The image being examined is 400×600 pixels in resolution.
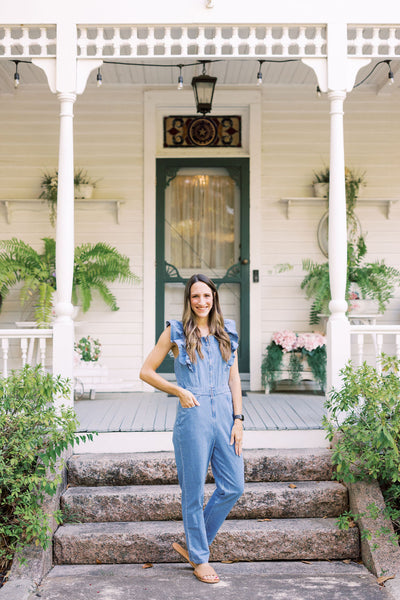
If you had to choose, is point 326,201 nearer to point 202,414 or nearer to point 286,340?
point 286,340

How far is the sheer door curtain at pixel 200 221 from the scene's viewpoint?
250 inches

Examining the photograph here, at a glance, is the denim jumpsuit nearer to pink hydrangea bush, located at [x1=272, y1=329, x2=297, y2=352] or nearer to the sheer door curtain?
pink hydrangea bush, located at [x1=272, y1=329, x2=297, y2=352]

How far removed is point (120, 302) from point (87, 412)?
151 centimetres

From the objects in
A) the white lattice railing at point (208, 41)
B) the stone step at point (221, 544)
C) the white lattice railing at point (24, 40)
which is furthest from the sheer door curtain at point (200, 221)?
the stone step at point (221, 544)

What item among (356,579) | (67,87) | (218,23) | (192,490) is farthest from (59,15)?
(356,579)

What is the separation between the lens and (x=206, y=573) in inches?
128

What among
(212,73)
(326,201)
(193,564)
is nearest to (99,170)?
(212,73)

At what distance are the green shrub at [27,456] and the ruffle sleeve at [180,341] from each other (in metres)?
0.91

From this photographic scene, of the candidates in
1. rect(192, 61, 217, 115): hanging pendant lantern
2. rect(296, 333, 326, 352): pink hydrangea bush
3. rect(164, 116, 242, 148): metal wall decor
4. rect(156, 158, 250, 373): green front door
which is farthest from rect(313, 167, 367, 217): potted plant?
rect(192, 61, 217, 115): hanging pendant lantern

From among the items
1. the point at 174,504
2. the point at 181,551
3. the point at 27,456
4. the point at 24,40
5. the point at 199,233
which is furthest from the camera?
the point at 199,233

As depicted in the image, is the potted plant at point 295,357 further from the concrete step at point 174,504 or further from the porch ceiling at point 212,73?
the porch ceiling at point 212,73

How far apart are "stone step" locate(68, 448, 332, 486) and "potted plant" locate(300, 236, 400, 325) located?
1976 millimetres

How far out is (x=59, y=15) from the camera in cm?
434

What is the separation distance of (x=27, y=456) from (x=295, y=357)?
2967 mm
